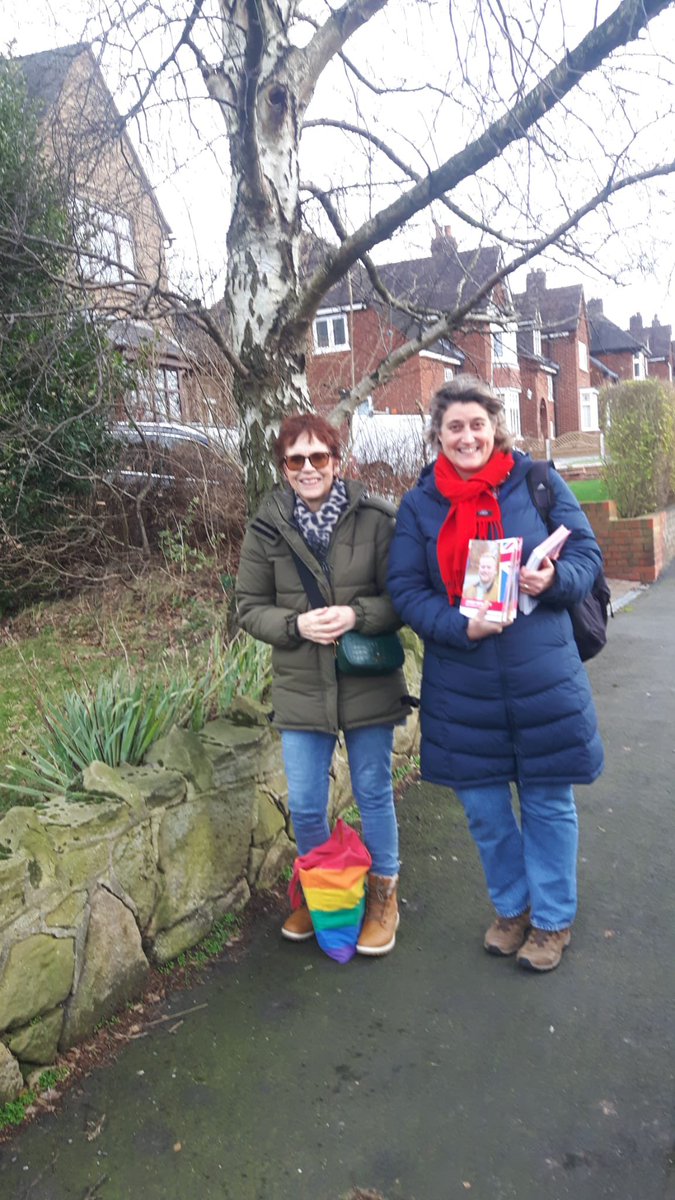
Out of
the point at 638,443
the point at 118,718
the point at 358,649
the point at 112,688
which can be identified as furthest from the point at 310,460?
the point at 638,443

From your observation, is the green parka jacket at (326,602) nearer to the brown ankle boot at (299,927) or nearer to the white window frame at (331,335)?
the brown ankle boot at (299,927)

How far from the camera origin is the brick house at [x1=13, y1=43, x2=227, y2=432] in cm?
493

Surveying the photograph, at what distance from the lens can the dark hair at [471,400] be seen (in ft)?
9.73

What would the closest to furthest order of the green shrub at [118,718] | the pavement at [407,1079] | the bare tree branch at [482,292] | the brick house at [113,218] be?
the pavement at [407,1079], the green shrub at [118,718], the bare tree branch at [482,292], the brick house at [113,218]

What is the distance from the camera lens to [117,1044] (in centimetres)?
285

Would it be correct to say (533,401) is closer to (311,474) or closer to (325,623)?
(311,474)

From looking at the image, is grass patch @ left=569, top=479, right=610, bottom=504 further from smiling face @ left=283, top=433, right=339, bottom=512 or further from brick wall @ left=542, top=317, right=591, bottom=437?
brick wall @ left=542, top=317, right=591, bottom=437

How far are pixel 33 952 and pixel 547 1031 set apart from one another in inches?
63.3

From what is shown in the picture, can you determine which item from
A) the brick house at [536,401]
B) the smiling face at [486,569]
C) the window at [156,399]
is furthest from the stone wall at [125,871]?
the brick house at [536,401]

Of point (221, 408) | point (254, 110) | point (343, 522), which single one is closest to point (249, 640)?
point (343, 522)

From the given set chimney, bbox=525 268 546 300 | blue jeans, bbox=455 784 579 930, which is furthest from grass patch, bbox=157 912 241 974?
chimney, bbox=525 268 546 300

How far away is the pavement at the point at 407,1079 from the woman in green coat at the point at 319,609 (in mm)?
399

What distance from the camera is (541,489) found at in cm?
295

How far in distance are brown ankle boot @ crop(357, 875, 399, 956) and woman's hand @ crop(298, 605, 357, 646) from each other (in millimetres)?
986
